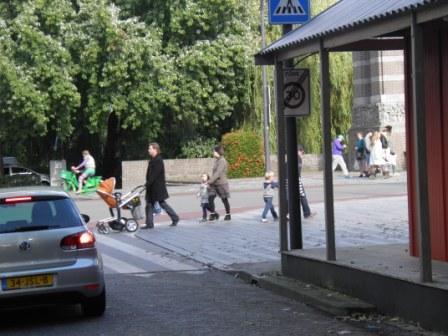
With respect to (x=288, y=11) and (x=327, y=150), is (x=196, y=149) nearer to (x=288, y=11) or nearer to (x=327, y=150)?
(x=288, y=11)

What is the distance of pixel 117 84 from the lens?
3825cm

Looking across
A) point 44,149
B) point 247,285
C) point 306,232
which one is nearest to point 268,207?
point 306,232

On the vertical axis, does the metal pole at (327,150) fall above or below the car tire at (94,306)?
above

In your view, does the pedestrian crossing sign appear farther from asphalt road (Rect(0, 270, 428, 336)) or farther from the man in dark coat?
the man in dark coat

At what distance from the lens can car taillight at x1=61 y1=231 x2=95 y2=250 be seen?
9742 mm

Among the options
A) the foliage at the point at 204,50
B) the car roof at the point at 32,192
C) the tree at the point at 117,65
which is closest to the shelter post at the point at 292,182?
the car roof at the point at 32,192

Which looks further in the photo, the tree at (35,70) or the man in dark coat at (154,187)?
the tree at (35,70)

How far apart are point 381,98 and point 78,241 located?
31191 millimetres

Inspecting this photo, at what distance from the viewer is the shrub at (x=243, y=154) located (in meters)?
40.0

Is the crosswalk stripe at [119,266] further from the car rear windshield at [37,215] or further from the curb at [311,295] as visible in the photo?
the car rear windshield at [37,215]

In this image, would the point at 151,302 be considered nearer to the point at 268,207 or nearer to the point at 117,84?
the point at 268,207

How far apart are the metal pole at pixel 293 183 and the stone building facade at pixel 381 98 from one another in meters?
26.6

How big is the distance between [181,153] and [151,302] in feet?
106

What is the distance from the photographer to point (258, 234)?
1853 cm
